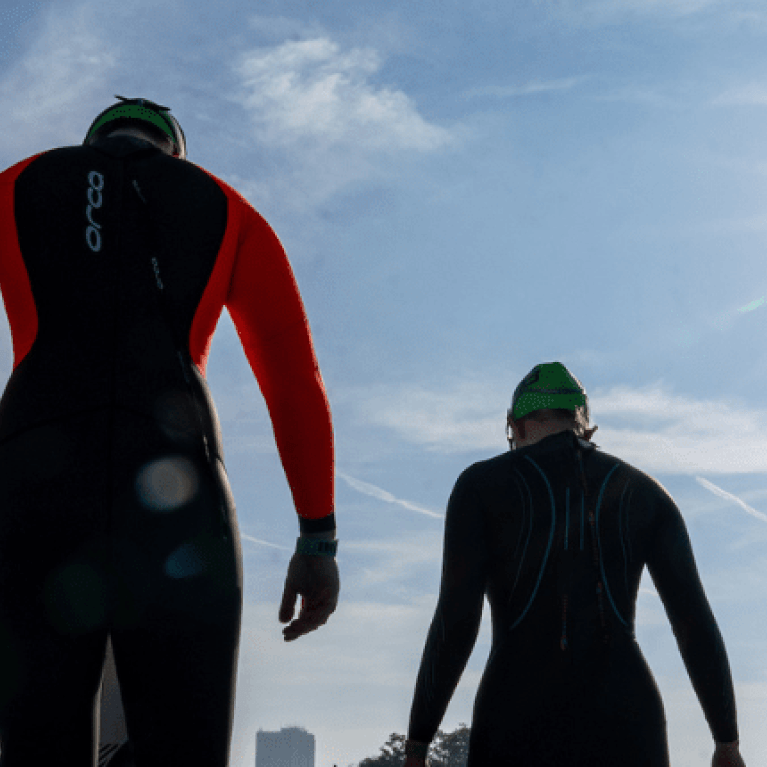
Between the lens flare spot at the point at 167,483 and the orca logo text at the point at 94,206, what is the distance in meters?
0.73

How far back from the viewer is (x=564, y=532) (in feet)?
13.9

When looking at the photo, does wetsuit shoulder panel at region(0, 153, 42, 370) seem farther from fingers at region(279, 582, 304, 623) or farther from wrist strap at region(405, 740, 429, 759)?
wrist strap at region(405, 740, 429, 759)

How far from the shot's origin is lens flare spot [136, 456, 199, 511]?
9.17 feet

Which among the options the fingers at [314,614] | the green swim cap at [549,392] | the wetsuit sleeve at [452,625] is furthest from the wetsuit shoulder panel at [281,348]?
the green swim cap at [549,392]

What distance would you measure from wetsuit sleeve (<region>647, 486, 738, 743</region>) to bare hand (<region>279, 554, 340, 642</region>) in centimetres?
179

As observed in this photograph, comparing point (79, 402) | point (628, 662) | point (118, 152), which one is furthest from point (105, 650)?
point (628, 662)

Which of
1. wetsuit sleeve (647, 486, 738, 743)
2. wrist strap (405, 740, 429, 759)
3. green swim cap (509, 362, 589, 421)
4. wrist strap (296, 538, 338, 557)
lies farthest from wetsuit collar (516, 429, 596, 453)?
wrist strap (296, 538, 338, 557)

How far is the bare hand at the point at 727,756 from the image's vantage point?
4391mm

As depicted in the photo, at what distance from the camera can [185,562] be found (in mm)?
2779

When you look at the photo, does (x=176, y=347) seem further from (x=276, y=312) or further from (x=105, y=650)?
(x=105, y=650)

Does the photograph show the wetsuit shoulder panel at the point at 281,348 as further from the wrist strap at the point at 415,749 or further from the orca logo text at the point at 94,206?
the wrist strap at the point at 415,749

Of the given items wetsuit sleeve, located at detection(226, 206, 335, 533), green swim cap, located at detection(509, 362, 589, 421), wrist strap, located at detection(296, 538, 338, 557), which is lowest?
wrist strap, located at detection(296, 538, 338, 557)

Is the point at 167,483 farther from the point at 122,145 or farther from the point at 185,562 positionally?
the point at 122,145

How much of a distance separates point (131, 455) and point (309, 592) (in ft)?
2.53
